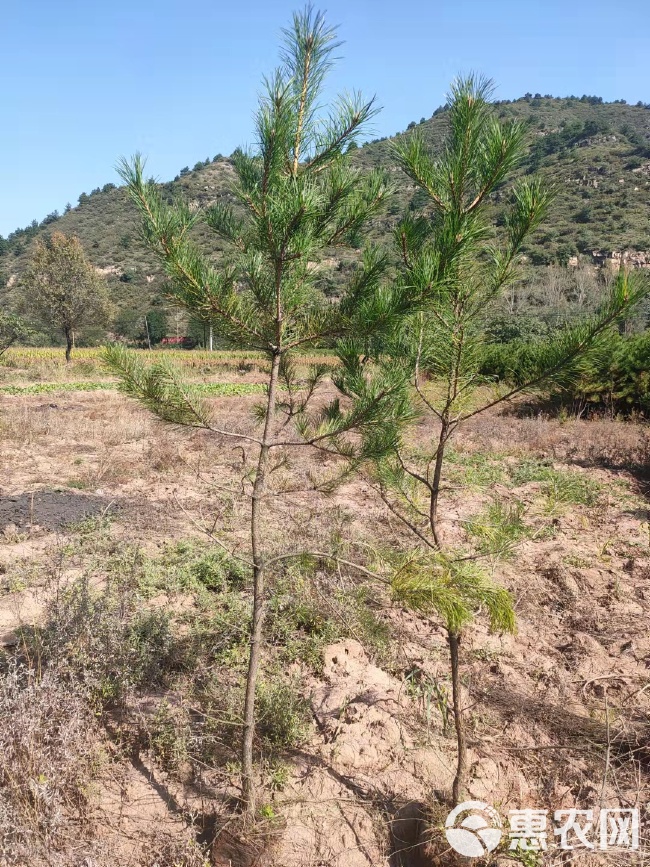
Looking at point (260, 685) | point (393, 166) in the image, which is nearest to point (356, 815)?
point (260, 685)

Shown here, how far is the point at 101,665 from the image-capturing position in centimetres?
322

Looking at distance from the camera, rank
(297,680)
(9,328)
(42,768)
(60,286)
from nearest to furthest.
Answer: (42,768)
(297,680)
(9,328)
(60,286)

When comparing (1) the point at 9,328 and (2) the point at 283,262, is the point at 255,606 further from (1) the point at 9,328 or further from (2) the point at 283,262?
(1) the point at 9,328

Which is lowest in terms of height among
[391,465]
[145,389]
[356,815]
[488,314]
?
[356,815]

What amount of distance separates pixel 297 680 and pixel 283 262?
2.55 meters

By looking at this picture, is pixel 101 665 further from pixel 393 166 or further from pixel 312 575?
pixel 393 166

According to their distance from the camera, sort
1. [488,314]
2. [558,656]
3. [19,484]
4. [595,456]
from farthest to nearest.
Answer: [595,456]
[19,484]
[558,656]
[488,314]

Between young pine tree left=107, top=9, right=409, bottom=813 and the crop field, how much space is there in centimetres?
25

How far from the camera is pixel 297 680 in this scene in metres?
3.33

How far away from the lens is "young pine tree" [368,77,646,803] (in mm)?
1913

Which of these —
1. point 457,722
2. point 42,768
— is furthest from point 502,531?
point 42,768

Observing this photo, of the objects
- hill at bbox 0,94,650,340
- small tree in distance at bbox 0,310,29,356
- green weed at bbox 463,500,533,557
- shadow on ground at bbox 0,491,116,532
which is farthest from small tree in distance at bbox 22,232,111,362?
green weed at bbox 463,500,533,557

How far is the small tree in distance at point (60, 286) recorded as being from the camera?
27.2 m

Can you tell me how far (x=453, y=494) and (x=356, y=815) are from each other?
17.2 feet
